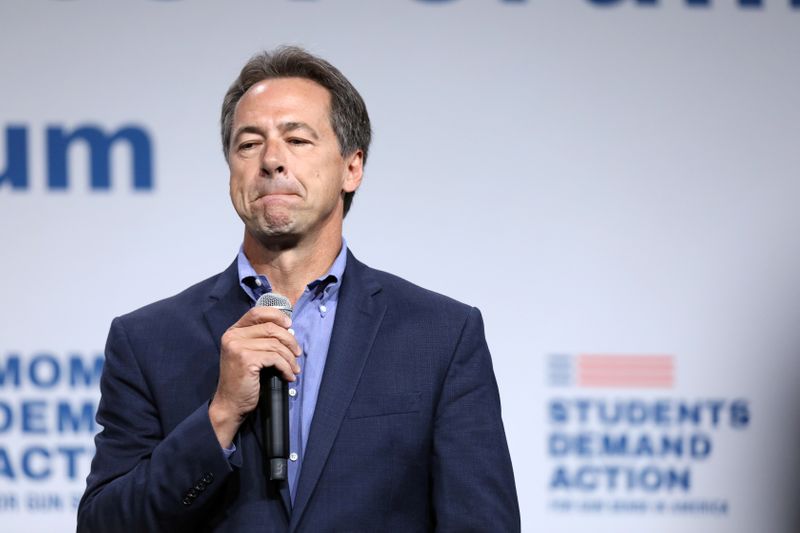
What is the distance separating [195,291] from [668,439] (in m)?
2.25

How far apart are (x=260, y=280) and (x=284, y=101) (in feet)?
1.22

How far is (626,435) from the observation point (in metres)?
3.95

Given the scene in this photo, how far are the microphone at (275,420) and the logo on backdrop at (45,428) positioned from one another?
6.97 ft

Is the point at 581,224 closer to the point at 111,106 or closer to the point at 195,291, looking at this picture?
the point at 111,106

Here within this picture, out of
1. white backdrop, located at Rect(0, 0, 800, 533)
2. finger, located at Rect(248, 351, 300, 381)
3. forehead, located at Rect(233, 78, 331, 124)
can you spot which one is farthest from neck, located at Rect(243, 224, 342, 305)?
white backdrop, located at Rect(0, 0, 800, 533)

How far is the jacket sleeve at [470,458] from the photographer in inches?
80.0

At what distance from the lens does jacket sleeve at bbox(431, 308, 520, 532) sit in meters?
2.03

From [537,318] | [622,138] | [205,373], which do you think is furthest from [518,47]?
[205,373]

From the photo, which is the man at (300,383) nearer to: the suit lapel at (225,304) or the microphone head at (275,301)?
the suit lapel at (225,304)

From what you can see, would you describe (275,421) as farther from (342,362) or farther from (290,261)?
(290,261)

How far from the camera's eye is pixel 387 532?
2.04 metres

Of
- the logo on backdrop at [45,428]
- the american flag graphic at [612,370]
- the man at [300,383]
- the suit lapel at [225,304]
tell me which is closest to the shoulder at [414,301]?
the man at [300,383]

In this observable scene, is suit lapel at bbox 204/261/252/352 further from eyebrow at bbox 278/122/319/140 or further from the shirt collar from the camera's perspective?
eyebrow at bbox 278/122/319/140

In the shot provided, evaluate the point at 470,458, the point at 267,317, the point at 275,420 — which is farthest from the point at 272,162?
the point at 470,458
